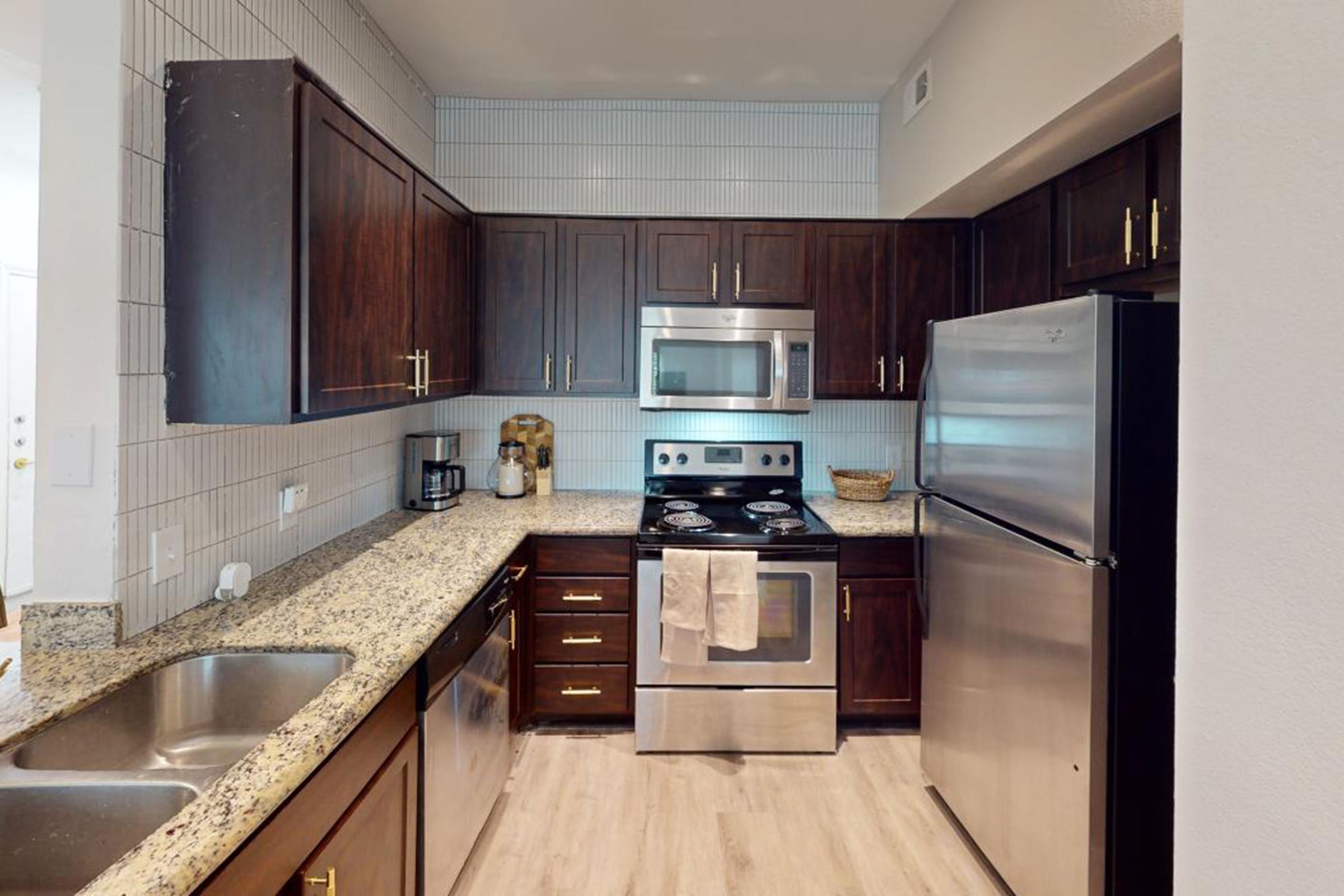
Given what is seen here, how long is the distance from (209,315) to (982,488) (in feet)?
6.51

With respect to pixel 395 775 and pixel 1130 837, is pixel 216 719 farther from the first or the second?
pixel 1130 837

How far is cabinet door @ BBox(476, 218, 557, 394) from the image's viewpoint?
3.35 m

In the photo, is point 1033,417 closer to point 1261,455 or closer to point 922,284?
point 1261,455

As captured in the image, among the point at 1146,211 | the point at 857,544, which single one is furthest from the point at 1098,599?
the point at 857,544

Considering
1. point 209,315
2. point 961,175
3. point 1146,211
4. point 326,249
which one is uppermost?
point 961,175

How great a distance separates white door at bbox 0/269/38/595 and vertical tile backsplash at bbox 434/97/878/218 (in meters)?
3.12

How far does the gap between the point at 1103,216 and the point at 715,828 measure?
2.24m

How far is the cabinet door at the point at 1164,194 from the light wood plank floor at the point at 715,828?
Result: 181 centimetres

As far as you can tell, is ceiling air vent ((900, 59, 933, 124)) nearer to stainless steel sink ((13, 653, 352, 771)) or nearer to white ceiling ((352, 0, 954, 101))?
white ceiling ((352, 0, 954, 101))

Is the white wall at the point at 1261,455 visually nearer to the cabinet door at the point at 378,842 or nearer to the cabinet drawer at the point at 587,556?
the cabinet door at the point at 378,842

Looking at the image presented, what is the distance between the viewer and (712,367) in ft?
10.8

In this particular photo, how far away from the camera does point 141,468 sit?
159 centimetres

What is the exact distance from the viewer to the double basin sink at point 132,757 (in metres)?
1.11

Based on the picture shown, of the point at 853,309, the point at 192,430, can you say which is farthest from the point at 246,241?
the point at 853,309
